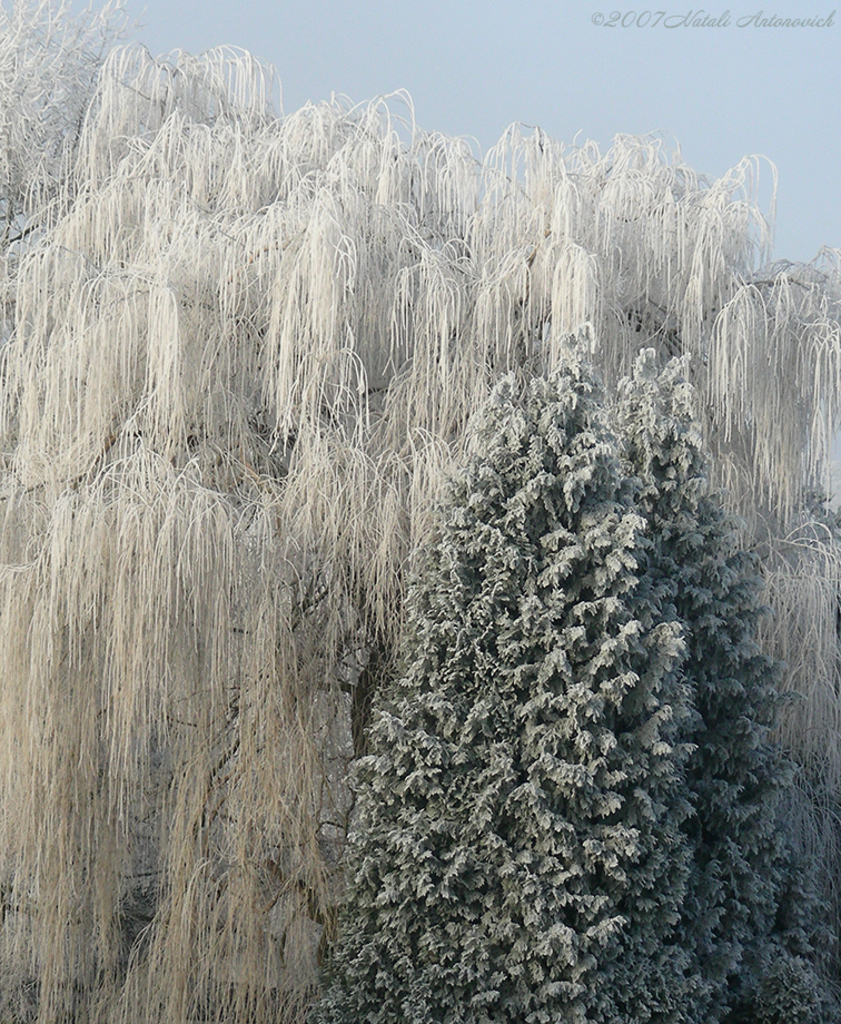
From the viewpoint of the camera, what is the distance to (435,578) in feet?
14.6

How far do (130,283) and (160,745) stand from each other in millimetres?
2112

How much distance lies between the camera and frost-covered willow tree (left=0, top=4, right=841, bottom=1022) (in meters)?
4.57

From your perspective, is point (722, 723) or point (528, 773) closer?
point (528, 773)

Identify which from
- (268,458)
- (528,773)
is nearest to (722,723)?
(528,773)

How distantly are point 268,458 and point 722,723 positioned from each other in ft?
8.26

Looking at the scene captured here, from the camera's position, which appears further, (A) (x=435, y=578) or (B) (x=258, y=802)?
(B) (x=258, y=802)

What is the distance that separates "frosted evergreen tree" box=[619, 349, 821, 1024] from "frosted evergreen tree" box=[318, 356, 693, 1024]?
391mm

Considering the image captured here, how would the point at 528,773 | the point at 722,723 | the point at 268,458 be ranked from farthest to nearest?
the point at 268,458 < the point at 722,723 < the point at 528,773

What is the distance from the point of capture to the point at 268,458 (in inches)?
216

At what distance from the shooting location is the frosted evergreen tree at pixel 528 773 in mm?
4133

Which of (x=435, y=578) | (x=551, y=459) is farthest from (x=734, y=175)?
(x=435, y=578)

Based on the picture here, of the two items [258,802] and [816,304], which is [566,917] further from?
[816,304]

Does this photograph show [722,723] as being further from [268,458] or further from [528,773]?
[268,458]

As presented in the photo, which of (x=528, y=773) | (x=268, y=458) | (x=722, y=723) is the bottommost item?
(x=528, y=773)
